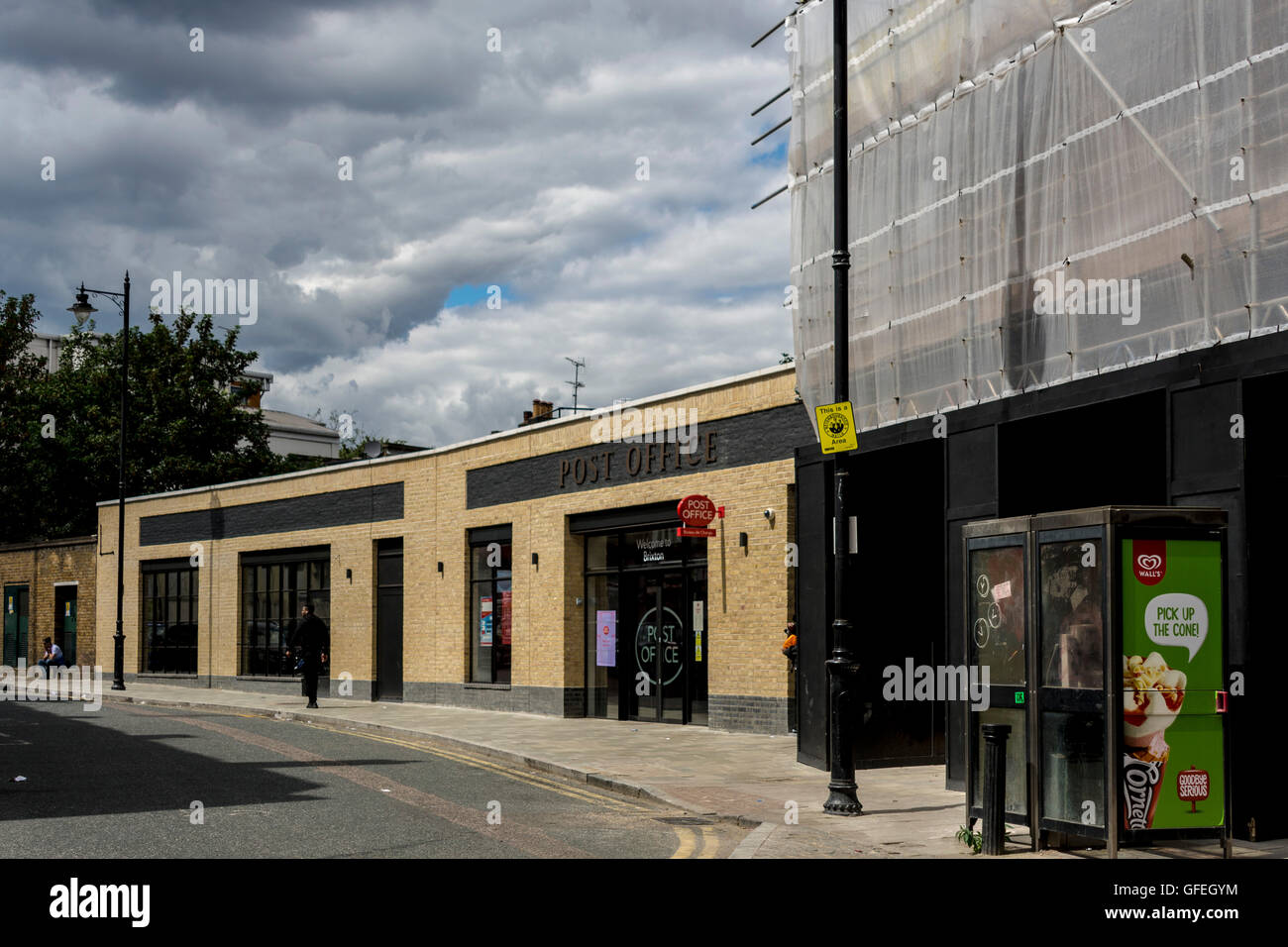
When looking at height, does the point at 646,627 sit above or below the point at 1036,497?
below

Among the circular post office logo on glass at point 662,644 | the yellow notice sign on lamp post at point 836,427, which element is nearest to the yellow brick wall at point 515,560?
the circular post office logo on glass at point 662,644

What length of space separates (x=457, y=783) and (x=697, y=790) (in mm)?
2735

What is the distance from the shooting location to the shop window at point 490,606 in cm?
2633

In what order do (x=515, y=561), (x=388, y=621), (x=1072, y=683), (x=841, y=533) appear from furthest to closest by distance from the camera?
(x=388, y=621) < (x=515, y=561) < (x=841, y=533) < (x=1072, y=683)

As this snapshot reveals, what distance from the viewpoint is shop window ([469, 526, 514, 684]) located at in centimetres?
2633

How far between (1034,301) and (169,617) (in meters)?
31.3

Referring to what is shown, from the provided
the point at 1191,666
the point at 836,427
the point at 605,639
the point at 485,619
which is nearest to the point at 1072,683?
the point at 1191,666

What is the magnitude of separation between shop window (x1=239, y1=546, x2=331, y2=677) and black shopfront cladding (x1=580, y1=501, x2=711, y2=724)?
1048cm

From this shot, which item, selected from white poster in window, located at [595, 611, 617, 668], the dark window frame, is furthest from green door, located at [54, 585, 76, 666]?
white poster in window, located at [595, 611, 617, 668]

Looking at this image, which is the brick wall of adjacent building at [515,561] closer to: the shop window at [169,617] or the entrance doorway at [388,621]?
the entrance doorway at [388,621]

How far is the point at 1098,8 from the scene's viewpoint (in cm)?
1203

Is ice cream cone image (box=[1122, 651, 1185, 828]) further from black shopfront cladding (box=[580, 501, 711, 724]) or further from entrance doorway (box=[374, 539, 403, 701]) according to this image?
entrance doorway (box=[374, 539, 403, 701])

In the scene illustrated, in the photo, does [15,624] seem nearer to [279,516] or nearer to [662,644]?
[279,516]

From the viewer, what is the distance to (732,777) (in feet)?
48.5
